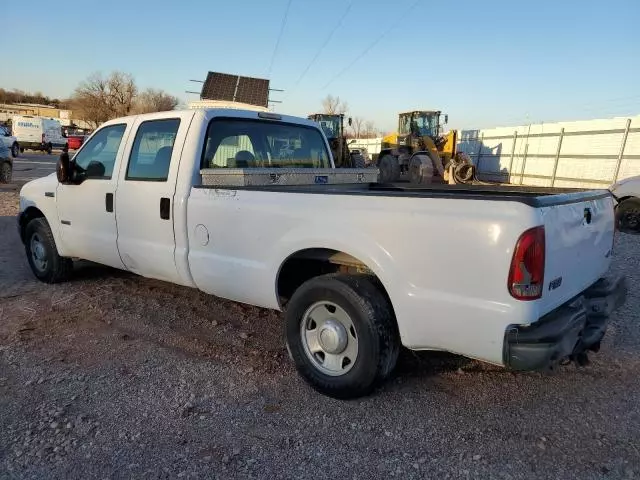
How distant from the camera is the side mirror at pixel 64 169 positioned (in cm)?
502

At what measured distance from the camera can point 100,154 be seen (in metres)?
5.05

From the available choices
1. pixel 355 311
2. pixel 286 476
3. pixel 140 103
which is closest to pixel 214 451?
pixel 286 476

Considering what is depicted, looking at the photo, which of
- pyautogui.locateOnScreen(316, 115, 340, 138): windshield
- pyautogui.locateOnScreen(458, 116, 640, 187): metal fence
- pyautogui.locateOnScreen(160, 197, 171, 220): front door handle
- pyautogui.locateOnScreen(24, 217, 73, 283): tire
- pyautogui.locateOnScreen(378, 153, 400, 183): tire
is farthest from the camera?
pyautogui.locateOnScreen(316, 115, 340, 138): windshield

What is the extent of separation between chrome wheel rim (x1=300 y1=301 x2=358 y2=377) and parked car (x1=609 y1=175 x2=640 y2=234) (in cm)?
888

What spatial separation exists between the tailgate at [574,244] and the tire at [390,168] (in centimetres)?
1845

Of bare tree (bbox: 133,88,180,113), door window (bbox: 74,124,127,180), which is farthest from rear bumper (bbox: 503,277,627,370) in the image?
bare tree (bbox: 133,88,180,113)

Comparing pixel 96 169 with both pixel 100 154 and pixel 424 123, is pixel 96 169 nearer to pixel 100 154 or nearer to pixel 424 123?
pixel 100 154

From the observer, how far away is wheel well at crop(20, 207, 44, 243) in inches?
233

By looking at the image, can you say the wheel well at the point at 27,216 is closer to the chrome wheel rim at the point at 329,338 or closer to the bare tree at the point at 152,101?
the chrome wheel rim at the point at 329,338

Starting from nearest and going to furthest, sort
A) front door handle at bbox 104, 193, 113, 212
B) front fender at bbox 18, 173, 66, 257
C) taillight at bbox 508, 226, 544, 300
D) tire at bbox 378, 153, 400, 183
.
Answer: taillight at bbox 508, 226, 544, 300, front door handle at bbox 104, 193, 113, 212, front fender at bbox 18, 173, 66, 257, tire at bbox 378, 153, 400, 183

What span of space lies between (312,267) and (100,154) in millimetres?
2752

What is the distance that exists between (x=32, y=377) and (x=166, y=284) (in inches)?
91.5

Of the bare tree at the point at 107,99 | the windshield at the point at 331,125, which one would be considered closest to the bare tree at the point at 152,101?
the bare tree at the point at 107,99

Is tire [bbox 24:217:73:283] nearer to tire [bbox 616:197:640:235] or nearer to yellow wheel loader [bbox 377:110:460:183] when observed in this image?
tire [bbox 616:197:640:235]
